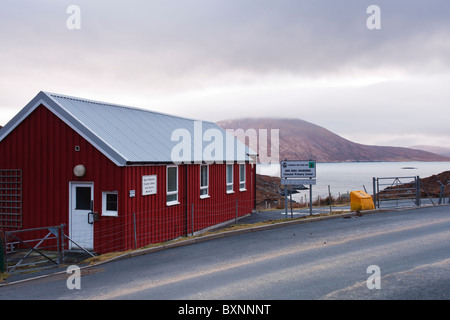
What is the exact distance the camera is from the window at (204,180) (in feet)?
62.9

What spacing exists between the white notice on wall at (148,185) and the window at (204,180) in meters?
4.09

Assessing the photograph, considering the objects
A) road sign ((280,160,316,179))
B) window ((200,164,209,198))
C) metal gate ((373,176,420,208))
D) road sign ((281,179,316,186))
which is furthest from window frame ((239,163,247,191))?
metal gate ((373,176,420,208))

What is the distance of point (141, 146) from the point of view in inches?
624

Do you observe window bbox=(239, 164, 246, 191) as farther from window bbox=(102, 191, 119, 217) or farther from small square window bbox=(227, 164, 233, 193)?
window bbox=(102, 191, 119, 217)

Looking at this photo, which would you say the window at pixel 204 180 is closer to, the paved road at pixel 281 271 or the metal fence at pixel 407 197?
the paved road at pixel 281 271

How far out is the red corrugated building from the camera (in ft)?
46.4

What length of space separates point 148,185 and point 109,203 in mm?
1532

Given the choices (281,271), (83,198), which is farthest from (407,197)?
(83,198)

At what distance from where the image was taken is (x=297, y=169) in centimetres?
1850

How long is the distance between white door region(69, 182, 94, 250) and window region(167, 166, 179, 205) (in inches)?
125

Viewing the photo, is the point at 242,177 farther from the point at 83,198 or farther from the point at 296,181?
the point at 83,198

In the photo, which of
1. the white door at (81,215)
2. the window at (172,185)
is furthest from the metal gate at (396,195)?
the white door at (81,215)
